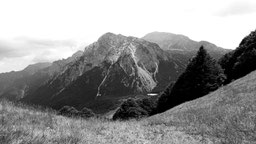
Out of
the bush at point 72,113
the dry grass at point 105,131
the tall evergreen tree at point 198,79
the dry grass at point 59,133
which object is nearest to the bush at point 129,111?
the bush at point 72,113

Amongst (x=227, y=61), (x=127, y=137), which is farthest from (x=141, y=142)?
(x=227, y=61)

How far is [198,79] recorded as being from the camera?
56.0 m

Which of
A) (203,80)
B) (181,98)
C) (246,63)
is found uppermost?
(246,63)

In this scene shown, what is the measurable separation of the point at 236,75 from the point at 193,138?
1995 inches

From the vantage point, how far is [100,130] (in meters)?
10.7

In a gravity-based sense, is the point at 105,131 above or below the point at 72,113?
above

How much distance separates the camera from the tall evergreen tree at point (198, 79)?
5394cm

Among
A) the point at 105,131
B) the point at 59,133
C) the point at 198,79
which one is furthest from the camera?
the point at 198,79

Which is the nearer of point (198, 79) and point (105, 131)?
point (105, 131)

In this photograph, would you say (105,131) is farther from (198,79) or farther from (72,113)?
(198,79)

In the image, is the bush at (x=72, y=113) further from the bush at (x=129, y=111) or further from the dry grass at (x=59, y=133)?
the bush at (x=129, y=111)

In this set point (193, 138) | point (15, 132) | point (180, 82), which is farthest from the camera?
point (180, 82)

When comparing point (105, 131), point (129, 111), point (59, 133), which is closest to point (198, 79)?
point (129, 111)

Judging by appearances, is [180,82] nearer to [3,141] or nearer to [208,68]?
[208,68]
